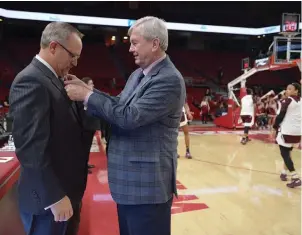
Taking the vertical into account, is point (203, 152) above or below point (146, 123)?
below

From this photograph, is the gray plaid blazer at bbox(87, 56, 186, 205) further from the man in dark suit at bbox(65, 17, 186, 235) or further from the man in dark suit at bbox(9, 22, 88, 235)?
the man in dark suit at bbox(9, 22, 88, 235)

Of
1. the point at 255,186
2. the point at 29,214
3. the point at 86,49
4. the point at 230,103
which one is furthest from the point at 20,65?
the point at 29,214

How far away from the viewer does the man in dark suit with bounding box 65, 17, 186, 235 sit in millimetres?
1371

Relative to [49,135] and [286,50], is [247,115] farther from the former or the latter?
[49,135]

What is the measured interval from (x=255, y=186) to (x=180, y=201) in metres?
1.26

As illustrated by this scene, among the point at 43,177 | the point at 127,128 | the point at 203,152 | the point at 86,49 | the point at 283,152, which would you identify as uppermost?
the point at 86,49

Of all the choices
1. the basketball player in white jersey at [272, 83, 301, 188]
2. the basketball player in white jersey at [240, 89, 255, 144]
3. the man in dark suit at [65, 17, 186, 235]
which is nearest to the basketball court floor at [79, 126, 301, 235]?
the basketball player in white jersey at [272, 83, 301, 188]

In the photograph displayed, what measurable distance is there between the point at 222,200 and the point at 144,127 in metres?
2.60

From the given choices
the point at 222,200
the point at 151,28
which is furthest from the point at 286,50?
the point at 151,28

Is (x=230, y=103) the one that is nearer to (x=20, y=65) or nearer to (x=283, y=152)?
(x=283, y=152)

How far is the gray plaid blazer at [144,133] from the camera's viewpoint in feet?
4.47

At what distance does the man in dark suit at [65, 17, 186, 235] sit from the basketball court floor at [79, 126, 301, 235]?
4.54 ft

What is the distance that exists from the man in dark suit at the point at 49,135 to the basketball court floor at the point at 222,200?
142cm

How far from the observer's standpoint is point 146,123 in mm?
1372
